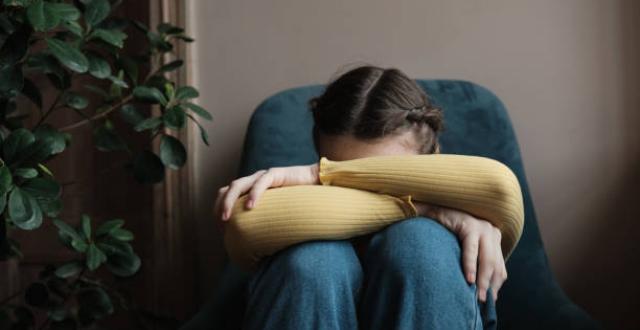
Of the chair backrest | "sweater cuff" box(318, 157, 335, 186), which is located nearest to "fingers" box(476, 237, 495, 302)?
"sweater cuff" box(318, 157, 335, 186)

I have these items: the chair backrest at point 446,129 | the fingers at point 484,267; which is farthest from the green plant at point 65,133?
the fingers at point 484,267

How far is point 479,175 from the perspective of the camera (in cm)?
84

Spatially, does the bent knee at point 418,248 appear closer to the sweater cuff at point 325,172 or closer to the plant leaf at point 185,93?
the sweater cuff at point 325,172

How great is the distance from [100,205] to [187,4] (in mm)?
604

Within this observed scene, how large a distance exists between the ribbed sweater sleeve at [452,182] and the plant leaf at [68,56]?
515 millimetres

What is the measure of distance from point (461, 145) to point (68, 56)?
789 mm

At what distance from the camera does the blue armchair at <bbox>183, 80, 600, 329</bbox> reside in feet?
4.08

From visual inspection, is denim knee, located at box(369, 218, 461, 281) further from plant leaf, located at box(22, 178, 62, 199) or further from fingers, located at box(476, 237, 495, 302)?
plant leaf, located at box(22, 178, 62, 199)

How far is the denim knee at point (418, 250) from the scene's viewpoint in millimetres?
792

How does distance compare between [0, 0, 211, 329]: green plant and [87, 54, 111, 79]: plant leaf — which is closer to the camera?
[0, 0, 211, 329]: green plant

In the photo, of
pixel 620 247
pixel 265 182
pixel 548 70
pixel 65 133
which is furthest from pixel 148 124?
pixel 620 247

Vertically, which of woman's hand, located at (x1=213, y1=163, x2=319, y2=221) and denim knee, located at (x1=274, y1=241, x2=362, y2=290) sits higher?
woman's hand, located at (x1=213, y1=163, x2=319, y2=221)

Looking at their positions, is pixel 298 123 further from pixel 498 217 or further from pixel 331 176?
pixel 498 217

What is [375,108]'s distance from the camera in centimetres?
100
